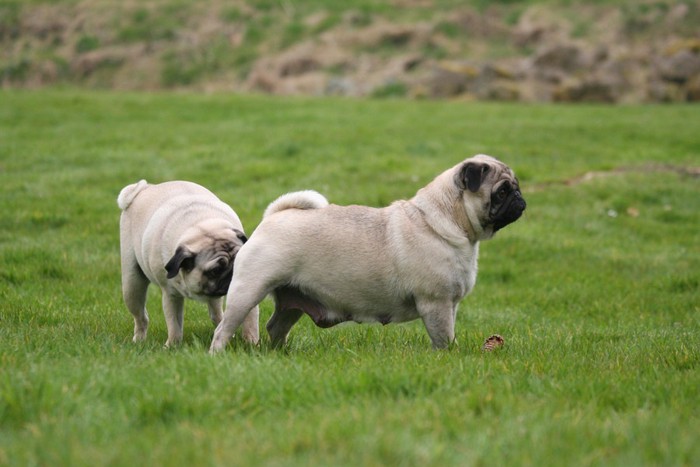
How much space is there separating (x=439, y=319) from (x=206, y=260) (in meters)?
1.96

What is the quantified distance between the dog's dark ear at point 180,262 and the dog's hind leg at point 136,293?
1079mm

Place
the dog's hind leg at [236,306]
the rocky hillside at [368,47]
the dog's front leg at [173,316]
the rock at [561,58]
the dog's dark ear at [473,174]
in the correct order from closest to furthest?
the dog's hind leg at [236,306]
the dog's dark ear at [473,174]
the dog's front leg at [173,316]
the rocky hillside at [368,47]
the rock at [561,58]

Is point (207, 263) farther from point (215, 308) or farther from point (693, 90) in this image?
point (693, 90)

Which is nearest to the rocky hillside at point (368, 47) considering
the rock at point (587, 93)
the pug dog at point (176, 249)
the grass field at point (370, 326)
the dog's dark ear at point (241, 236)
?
the rock at point (587, 93)

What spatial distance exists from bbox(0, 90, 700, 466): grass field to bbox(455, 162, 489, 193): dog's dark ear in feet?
4.46

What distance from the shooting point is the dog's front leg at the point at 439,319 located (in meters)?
6.62

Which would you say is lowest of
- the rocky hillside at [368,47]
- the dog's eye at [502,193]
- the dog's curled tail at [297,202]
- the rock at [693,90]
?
the rock at [693,90]

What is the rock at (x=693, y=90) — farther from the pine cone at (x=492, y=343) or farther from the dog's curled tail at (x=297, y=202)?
the dog's curled tail at (x=297, y=202)

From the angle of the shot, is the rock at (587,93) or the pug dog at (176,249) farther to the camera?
the rock at (587,93)

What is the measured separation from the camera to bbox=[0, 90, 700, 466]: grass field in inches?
162

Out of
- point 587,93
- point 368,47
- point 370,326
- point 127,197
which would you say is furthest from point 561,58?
point 127,197

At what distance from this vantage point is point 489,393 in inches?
192

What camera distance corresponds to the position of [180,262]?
6668mm

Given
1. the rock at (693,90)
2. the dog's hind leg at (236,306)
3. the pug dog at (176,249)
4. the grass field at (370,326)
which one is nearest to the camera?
the grass field at (370,326)
